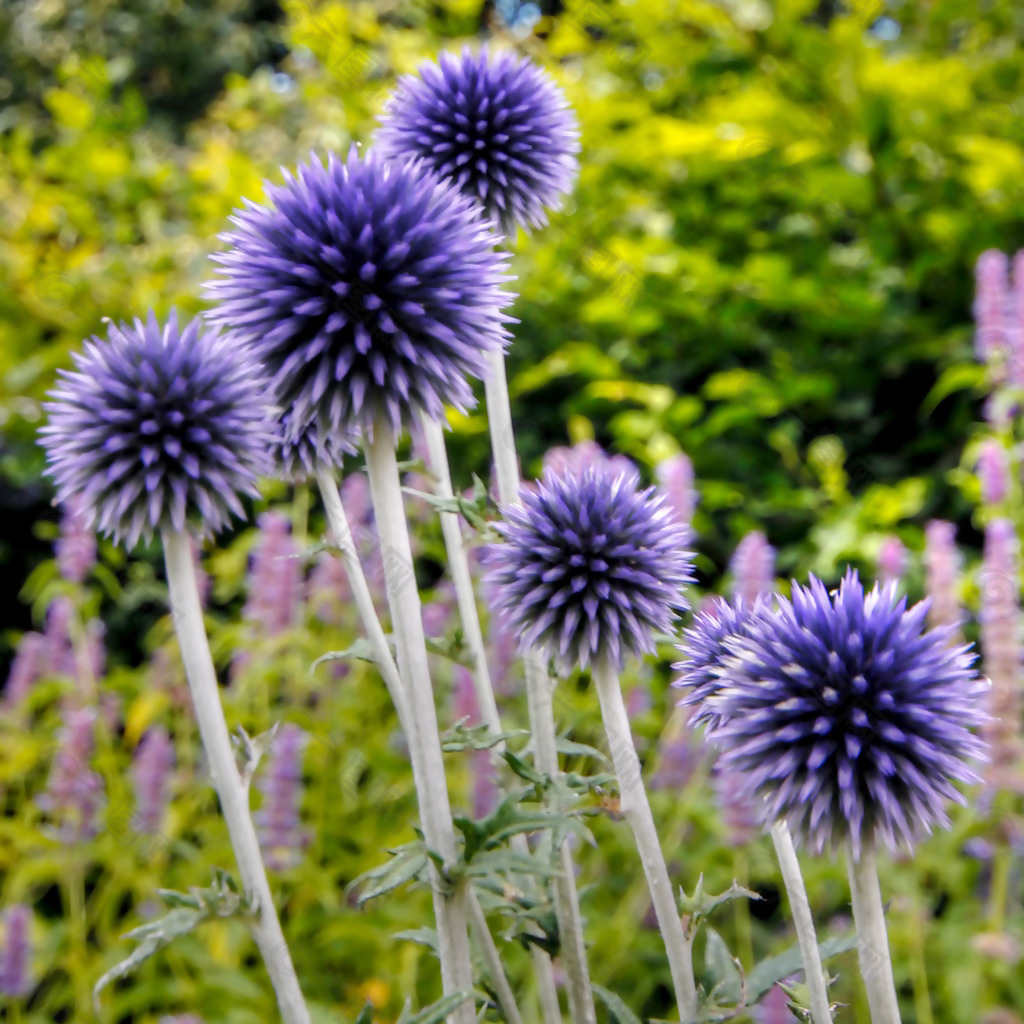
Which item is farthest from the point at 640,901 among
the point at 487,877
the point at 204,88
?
the point at 204,88

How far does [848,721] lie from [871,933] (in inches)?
5.9

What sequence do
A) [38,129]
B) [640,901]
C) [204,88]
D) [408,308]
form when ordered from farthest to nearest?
[204,88] < [38,129] < [640,901] < [408,308]

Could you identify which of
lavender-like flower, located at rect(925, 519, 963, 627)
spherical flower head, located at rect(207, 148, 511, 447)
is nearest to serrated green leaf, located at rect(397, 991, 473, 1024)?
spherical flower head, located at rect(207, 148, 511, 447)

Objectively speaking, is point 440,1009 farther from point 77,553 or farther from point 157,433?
point 77,553

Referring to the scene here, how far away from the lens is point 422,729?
90 cm

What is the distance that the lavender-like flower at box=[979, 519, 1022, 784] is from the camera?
73.7 inches

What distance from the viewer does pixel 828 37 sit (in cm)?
327

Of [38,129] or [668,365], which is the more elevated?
[38,129]

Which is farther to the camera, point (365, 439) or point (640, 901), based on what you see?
point (640, 901)

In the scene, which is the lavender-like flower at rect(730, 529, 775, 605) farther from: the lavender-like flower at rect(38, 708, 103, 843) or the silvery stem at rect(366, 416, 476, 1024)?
the lavender-like flower at rect(38, 708, 103, 843)

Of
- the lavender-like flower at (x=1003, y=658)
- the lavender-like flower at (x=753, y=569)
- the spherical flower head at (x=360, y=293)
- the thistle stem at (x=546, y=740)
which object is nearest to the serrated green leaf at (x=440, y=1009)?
the thistle stem at (x=546, y=740)

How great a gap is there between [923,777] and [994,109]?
3009mm

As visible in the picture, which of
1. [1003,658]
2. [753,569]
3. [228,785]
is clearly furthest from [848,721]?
[1003,658]

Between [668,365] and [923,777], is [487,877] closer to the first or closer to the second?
[923,777]
